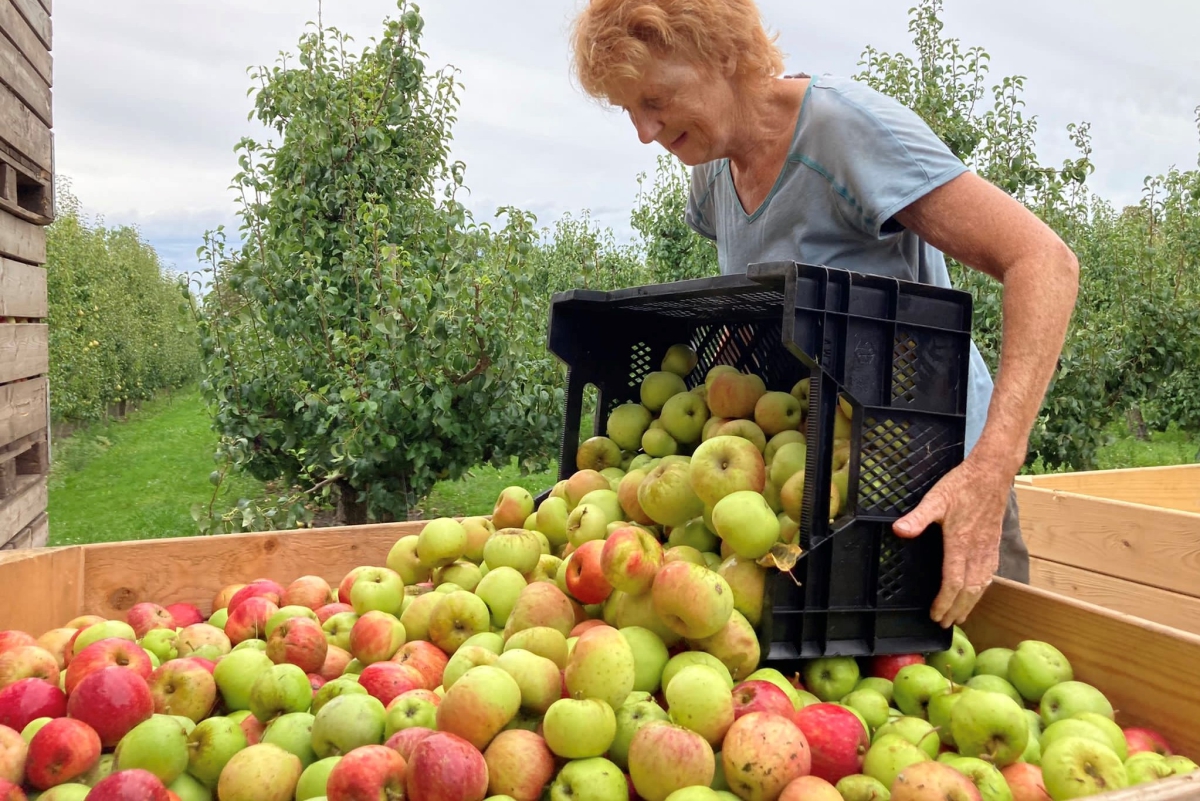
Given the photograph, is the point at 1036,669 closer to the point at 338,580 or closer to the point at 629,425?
the point at 629,425

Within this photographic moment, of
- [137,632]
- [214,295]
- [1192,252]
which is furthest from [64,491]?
[1192,252]

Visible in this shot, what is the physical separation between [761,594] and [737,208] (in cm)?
118

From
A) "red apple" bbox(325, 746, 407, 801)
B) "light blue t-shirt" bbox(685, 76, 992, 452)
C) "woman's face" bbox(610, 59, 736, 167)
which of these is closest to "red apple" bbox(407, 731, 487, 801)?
"red apple" bbox(325, 746, 407, 801)

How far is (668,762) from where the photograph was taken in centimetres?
135

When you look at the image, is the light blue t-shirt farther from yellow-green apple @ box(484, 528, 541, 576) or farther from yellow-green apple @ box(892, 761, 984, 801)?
yellow-green apple @ box(892, 761, 984, 801)

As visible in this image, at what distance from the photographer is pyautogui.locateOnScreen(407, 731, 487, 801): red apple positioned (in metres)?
1.31

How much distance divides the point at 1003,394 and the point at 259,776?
1.58m

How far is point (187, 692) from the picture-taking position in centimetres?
172

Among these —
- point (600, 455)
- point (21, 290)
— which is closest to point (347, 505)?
point (21, 290)

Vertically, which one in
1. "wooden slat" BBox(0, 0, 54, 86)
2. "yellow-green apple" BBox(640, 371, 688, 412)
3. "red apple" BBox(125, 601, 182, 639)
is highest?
"wooden slat" BBox(0, 0, 54, 86)

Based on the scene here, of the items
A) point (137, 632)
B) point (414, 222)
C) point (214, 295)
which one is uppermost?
point (414, 222)

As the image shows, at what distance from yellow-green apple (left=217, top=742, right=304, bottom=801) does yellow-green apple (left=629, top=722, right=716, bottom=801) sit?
57 centimetres

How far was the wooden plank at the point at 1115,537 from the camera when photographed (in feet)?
10.6

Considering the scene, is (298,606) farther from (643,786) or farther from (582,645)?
(643,786)
